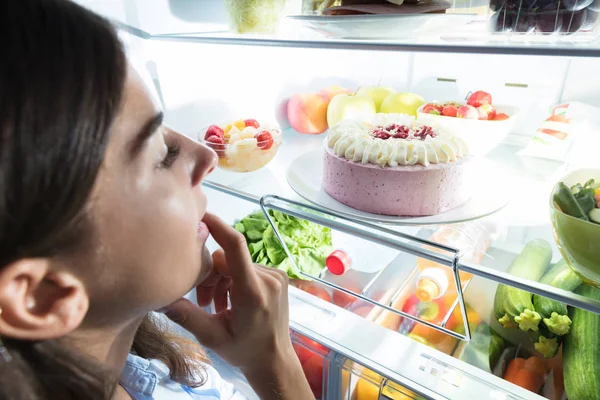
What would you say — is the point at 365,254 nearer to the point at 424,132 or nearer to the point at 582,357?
the point at 424,132

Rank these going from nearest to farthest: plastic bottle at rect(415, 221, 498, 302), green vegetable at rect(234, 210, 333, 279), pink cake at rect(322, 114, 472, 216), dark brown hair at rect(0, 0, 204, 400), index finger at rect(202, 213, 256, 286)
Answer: dark brown hair at rect(0, 0, 204, 400) < index finger at rect(202, 213, 256, 286) < pink cake at rect(322, 114, 472, 216) < plastic bottle at rect(415, 221, 498, 302) < green vegetable at rect(234, 210, 333, 279)

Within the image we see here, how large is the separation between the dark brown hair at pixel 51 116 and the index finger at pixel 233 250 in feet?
0.74

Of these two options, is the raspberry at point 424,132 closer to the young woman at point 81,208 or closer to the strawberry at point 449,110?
the strawberry at point 449,110

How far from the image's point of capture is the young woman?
1.27 ft

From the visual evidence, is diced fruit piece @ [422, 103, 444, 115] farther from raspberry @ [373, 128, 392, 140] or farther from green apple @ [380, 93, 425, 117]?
raspberry @ [373, 128, 392, 140]

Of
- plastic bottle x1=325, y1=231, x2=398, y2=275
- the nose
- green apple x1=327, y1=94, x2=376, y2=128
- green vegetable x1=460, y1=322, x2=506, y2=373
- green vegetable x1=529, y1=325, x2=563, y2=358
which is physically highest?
the nose

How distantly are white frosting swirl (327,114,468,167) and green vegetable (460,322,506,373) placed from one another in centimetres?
41

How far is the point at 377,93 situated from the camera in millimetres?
1219

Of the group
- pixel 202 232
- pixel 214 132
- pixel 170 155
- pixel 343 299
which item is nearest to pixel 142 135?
pixel 170 155

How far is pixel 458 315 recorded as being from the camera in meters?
0.96

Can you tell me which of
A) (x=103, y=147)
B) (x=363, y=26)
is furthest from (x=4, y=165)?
(x=363, y=26)

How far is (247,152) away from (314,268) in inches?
13.3

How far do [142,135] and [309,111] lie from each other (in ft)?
2.69

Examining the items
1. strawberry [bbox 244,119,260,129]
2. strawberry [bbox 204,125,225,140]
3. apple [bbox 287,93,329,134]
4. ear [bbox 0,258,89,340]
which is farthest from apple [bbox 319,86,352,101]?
ear [bbox 0,258,89,340]
